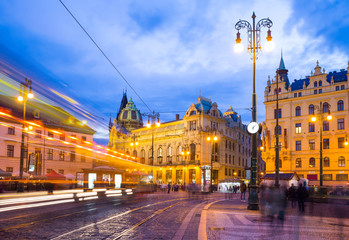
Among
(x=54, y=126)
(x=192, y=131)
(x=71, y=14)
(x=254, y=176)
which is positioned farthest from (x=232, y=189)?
(x=71, y=14)

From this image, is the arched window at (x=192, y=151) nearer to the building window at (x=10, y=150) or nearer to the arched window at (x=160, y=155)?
the arched window at (x=160, y=155)

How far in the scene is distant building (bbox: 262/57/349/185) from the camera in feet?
169

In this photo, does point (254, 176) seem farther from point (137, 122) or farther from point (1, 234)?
point (137, 122)

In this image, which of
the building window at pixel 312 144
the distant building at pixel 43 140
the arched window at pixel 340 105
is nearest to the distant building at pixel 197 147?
the distant building at pixel 43 140

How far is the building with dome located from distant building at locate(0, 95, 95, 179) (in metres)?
11.9

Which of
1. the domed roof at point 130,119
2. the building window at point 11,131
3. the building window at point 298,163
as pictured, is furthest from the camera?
the domed roof at point 130,119

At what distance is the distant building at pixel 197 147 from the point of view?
72438 millimetres

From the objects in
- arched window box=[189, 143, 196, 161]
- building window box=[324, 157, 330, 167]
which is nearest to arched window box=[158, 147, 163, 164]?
arched window box=[189, 143, 196, 161]

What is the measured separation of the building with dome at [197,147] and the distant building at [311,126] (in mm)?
15248

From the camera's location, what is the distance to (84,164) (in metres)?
63.2

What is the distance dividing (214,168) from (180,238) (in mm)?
64269

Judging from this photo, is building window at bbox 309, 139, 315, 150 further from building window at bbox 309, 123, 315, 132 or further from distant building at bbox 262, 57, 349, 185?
building window at bbox 309, 123, 315, 132

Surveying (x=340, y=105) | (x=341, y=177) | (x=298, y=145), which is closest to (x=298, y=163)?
(x=298, y=145)

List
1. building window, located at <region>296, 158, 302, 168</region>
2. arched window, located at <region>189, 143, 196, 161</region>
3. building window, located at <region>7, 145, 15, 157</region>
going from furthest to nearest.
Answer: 1. arched window, located at <region>189, 143, 196, 161</region>
2. building window, located at <region>296, 158, 302, 168</region>
3. building window, located at <region>7, 145, 15, 157</region>
